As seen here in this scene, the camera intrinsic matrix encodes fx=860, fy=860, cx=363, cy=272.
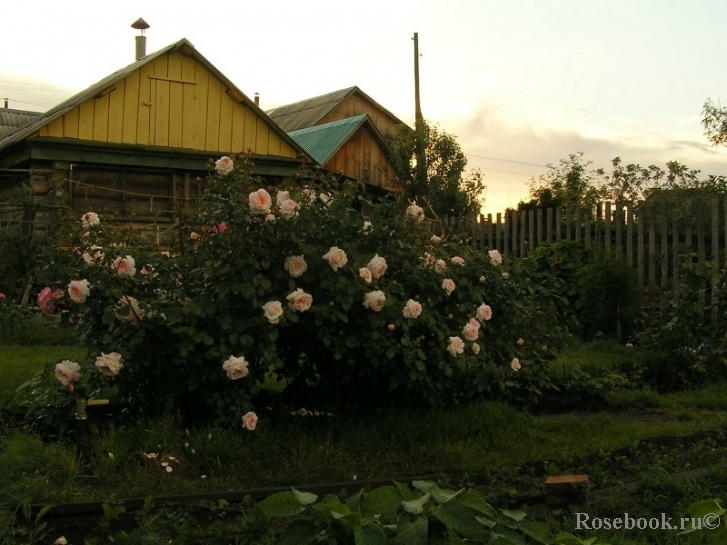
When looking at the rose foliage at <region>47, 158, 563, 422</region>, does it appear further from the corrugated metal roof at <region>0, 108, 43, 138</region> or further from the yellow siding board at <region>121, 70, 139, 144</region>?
the corrugated metal roof at <region>0, 108, 43, 138</region>

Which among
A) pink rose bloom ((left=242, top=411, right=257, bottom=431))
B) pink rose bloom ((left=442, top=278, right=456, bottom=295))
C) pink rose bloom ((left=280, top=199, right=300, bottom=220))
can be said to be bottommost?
pink rose bloom ((left=242, top=411, right=257, bottom=431))

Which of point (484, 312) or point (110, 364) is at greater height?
point (484, 312)

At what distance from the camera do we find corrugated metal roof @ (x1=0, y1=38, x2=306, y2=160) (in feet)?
47.7

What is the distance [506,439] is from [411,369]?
760 millimetres

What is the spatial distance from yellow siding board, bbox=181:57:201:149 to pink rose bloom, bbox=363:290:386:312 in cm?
1198

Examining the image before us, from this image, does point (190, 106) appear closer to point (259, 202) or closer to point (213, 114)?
point (213, 114)

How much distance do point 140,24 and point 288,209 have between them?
60.8 ft

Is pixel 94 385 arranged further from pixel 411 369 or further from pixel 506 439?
pixel 506 439

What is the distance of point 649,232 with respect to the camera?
9781 mm

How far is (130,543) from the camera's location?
10.9ft

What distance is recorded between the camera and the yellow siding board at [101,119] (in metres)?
15.0

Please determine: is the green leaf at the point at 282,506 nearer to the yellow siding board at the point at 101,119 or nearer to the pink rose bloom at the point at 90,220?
the pink rose bloom at the point at 90,220

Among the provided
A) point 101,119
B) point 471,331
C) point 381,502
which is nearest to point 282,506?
point 381,502

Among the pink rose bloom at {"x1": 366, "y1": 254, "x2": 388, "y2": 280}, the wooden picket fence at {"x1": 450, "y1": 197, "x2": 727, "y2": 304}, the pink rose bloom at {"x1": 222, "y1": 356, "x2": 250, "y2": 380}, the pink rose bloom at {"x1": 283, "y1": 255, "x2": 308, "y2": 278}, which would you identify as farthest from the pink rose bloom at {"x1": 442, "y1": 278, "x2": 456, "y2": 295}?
the wooden picket fence at {"x1": 450, "y1": 197, "x2": 727, "y2": 304}
